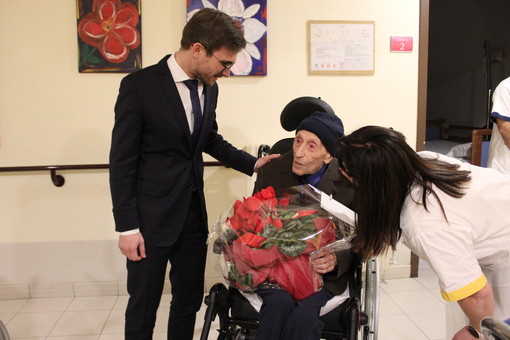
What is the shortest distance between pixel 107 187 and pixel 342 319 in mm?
1784

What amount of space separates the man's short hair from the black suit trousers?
1.97ft

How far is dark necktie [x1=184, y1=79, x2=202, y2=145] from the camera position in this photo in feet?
5.34

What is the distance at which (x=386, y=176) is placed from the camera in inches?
44.1

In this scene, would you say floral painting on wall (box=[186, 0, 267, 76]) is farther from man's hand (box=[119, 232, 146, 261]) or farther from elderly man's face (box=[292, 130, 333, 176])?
man's hand (box=[119, 232, 146, 261])

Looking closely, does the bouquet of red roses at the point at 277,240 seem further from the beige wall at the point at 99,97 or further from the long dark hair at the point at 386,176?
the beige wall at the point at 99,97

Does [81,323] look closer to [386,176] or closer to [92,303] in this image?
[92,303]

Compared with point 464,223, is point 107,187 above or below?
below

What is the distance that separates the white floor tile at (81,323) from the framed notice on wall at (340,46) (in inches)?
77.5

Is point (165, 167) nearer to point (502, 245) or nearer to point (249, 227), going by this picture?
point (249, 227)

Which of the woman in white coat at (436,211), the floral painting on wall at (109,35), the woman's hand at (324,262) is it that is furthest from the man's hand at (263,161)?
the floral painting on wall at (109,35)

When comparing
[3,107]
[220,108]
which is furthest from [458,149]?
[3,107]

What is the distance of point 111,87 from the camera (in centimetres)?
258

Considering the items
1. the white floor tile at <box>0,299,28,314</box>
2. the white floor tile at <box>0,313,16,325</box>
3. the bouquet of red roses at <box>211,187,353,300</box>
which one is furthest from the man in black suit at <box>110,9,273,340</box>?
the white floor tile at <box>0,299,28,314</box>

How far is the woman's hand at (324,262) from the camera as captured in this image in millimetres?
1502
